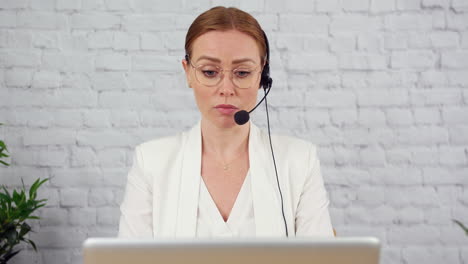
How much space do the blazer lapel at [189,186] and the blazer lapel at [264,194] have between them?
17cm

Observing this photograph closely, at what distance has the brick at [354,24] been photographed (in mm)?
2311

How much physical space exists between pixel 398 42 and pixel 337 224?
2.81 feet

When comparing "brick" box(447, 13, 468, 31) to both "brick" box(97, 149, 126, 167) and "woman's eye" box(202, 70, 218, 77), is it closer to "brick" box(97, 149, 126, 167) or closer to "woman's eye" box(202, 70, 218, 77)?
"woman's eye" box(202, 70, 218, 77)

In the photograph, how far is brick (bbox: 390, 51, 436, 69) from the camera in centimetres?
231

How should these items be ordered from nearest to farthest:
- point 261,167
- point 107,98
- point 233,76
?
1. point 233,76
2. point 261,167
3. point 107,98

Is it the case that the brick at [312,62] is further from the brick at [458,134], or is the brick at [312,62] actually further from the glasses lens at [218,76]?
the glasses lens at [218,76]

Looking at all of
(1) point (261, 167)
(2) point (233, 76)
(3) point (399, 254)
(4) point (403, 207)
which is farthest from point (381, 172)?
(2) point (233, 76)

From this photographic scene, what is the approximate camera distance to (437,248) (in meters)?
2.34

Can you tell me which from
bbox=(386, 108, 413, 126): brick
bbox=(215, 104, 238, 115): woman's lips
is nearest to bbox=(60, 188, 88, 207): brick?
bbox=(215, 104, 238, 115): woman's lips

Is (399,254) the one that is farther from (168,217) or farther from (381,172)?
(168,217)

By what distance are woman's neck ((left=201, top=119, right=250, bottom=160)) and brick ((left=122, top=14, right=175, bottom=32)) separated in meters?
0.80

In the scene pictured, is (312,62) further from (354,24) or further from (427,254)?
(427,254)

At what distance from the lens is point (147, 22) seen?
2297mm

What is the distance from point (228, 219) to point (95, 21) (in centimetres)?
123
